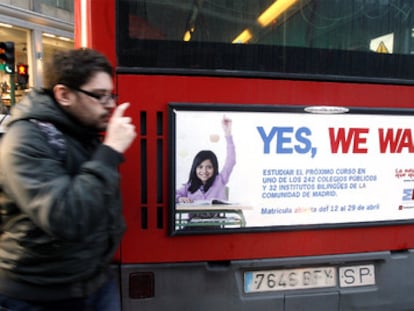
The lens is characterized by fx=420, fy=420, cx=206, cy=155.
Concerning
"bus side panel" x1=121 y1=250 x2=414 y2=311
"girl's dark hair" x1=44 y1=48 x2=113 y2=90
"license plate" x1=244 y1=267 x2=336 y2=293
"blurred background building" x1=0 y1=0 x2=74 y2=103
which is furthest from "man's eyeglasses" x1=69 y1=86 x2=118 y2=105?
"blurred background building" x1=0 y1=0 x2=74 y2=103

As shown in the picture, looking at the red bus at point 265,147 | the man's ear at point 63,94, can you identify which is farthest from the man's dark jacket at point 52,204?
the red bus at point 265,147

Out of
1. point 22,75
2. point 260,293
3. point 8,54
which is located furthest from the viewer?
point 22,75

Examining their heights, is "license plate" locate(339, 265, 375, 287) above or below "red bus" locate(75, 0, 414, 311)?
below

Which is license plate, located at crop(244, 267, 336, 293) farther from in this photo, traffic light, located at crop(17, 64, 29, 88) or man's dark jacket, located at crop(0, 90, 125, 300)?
traffic light, located at crop(17, 64, 29, 88)

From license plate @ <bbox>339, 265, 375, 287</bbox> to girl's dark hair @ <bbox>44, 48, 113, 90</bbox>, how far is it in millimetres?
1881

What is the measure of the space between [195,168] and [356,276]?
1202mm

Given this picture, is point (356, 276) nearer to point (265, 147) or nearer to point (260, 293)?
→ point (260, 293)

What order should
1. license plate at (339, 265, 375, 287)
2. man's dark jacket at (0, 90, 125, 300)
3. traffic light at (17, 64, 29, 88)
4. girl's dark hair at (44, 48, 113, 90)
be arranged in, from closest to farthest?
man's dark jacket at (0, 90, 125, 300), girl's dark hair at (44, 48, 113, 90), license plate at (339, 265, 375, 287), traffic light at (17, 64, 29, 88)

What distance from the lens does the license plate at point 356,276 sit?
8.21 feet

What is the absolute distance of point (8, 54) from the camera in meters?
11.2

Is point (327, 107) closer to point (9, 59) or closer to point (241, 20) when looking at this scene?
point (241, 20)

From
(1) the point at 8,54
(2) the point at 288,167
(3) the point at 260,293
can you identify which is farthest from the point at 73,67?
(1) the point at 8,54

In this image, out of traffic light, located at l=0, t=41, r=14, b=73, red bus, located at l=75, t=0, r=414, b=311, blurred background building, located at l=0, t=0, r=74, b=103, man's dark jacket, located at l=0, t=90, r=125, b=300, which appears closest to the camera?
man's dark jacket, located at l=0, t=90, r=125, b=300

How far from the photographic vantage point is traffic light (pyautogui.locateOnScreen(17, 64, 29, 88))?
1438 cm
